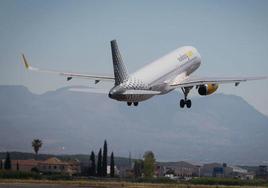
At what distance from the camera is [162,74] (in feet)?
360

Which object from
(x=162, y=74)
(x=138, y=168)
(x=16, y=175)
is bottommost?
(x=16, y=175)

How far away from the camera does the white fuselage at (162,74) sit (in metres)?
100

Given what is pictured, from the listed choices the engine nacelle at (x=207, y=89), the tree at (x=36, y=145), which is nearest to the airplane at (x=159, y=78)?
the engine nacelle at (x=207, y=89)

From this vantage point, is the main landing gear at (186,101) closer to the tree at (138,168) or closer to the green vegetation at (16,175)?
Result: the green vegetation at (16,175)

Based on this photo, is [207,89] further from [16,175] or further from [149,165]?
[149,165]

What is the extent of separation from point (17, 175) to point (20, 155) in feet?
172

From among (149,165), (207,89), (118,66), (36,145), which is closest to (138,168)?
(149,165)

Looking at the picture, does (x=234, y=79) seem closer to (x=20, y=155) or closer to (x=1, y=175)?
(x=1, y=175)

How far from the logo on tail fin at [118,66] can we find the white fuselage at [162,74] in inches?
27.4

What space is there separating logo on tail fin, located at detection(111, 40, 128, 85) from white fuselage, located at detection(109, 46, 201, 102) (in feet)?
2.28

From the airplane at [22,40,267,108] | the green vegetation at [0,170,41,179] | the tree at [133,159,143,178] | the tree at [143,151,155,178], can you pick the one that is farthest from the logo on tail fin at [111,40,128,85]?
the tree at [133,159,143,178]

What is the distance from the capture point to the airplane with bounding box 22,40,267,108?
330 feet

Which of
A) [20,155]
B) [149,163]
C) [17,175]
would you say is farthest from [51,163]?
[17,175]

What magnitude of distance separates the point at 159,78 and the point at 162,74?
1.27m
